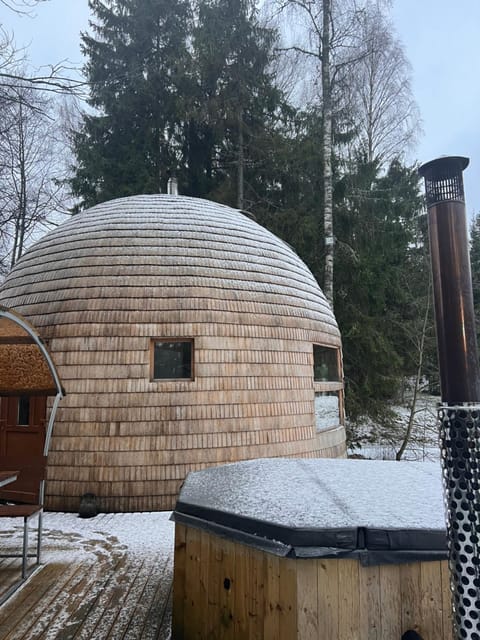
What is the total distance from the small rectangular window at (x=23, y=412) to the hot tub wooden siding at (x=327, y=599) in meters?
3.96

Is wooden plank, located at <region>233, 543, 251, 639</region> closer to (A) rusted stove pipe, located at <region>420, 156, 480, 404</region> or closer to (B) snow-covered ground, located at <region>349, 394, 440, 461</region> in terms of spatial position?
(A) rusted stove pipe, located at <region>420, 156, 480, 404</region>

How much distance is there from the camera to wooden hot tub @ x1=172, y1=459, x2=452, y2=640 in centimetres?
171

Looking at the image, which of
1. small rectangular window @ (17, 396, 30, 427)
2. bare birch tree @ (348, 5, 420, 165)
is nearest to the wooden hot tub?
small rectangular window @ (17, 396, 30, 427)

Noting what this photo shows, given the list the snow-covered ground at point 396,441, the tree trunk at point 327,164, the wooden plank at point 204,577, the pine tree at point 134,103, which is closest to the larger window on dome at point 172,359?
the wooden plank at point 204,577

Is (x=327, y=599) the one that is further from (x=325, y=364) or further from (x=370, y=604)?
(x=325, y=364)

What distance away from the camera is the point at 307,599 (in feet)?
5.55

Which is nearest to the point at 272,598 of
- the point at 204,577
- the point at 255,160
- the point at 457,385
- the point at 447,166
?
the point at 204,577

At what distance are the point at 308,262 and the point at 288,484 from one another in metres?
10.1

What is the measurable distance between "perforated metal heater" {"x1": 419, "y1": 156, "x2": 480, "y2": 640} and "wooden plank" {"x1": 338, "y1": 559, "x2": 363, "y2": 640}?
449 mm

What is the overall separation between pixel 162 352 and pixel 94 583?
257 centimetres

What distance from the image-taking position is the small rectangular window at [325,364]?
20.6 feet

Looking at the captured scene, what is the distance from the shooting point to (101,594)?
9.51ft

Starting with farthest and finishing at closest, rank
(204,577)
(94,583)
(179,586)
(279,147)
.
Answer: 1. (279,147)
2. (94,583)
3. (179,586)
4. (204,577)

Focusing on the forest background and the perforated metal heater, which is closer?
the perforated metal heater
